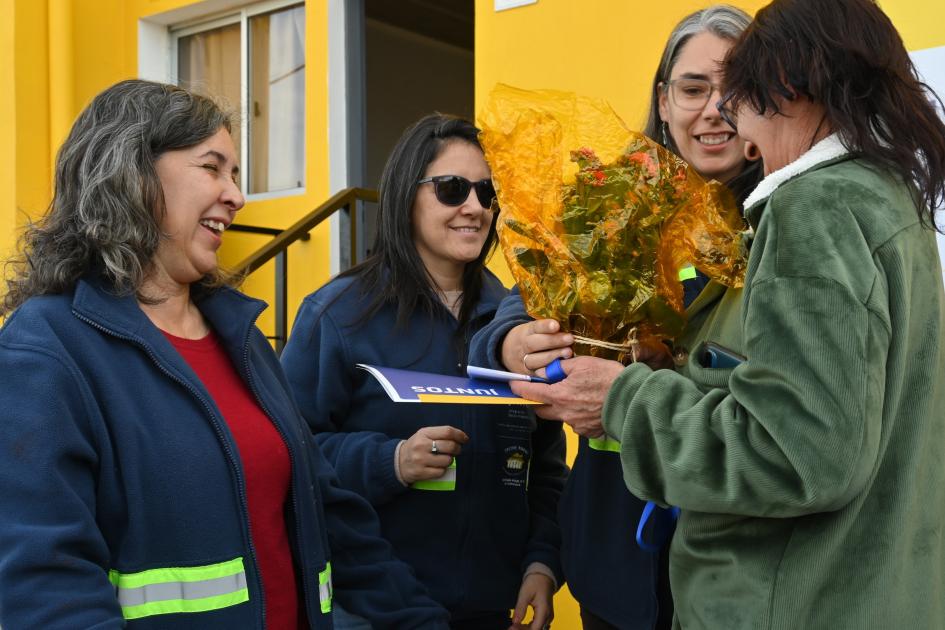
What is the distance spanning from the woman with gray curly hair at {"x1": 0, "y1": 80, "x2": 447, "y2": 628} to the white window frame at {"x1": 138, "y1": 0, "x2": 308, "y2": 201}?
4996 mm

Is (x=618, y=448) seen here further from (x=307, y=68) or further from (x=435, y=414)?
(x=307, y=68)

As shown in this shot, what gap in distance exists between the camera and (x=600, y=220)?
169 centimetres

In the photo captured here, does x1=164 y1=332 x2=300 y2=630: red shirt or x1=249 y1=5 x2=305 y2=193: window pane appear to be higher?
x1=249 y1=5 x2=305 y2=193: window pane

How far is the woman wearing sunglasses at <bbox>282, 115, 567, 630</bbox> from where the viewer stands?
2367 mm

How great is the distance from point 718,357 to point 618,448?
1.71 ft

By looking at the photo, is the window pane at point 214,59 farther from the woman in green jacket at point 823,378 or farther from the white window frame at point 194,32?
the woman in green jacket at point 823,378

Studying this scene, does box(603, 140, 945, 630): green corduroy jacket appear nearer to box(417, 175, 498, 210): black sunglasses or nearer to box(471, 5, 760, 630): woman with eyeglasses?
box(471, 5, 760, 630): woman with eyeglasses

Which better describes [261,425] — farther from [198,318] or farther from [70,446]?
[70,446]

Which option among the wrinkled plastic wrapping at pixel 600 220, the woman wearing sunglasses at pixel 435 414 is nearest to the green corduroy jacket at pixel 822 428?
the wrinkled plastic wrapping at pixel 600 220

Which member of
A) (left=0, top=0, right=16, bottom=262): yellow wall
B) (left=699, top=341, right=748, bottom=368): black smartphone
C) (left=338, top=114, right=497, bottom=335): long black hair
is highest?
(left=0, top=0, right=16, bottom=262): yellow wall

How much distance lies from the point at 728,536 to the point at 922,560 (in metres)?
0.28

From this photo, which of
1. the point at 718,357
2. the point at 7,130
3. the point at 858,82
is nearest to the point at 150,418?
the point at 718,357

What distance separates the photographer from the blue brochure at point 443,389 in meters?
1.63

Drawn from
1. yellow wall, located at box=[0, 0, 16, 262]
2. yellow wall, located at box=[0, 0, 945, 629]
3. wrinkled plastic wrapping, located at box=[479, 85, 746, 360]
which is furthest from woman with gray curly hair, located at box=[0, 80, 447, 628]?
yellow wall, located at box=[0, 0, 16, 262]
